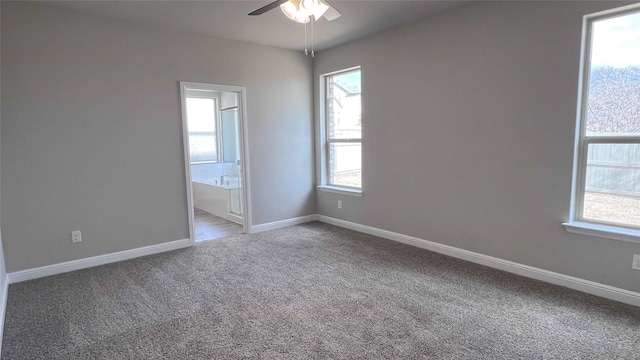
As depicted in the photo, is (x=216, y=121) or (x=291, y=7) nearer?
(x=291, y=7)

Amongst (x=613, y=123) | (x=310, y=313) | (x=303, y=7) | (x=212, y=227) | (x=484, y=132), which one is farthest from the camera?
(x=212, y=227)

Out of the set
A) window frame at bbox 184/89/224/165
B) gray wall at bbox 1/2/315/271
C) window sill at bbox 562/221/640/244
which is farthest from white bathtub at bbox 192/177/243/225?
window sill at bbox 562/221/640/244

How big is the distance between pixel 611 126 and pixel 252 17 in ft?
11.0

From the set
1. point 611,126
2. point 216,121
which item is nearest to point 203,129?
point 216,121

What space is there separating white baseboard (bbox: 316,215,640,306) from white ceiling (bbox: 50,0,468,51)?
250 centimetres

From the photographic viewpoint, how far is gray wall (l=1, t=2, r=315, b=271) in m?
3.24

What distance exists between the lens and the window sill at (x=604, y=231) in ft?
8.58

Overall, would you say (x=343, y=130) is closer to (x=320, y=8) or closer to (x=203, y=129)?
(x=320, y=8)

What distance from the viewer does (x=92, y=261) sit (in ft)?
12.1

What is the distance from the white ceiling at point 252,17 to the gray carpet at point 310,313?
8.40 feet

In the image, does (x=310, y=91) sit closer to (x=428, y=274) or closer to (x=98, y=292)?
(x=428, y=274)

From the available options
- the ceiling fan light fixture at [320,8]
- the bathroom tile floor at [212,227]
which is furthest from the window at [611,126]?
the bathroom tile floor at [212,227]

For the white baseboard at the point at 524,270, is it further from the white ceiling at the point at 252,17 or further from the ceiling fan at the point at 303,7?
the ceiling fan at the point at 303,7

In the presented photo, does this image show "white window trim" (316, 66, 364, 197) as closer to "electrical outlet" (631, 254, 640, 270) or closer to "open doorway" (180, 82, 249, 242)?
"open doorway" (180, 82, 249, 242)
